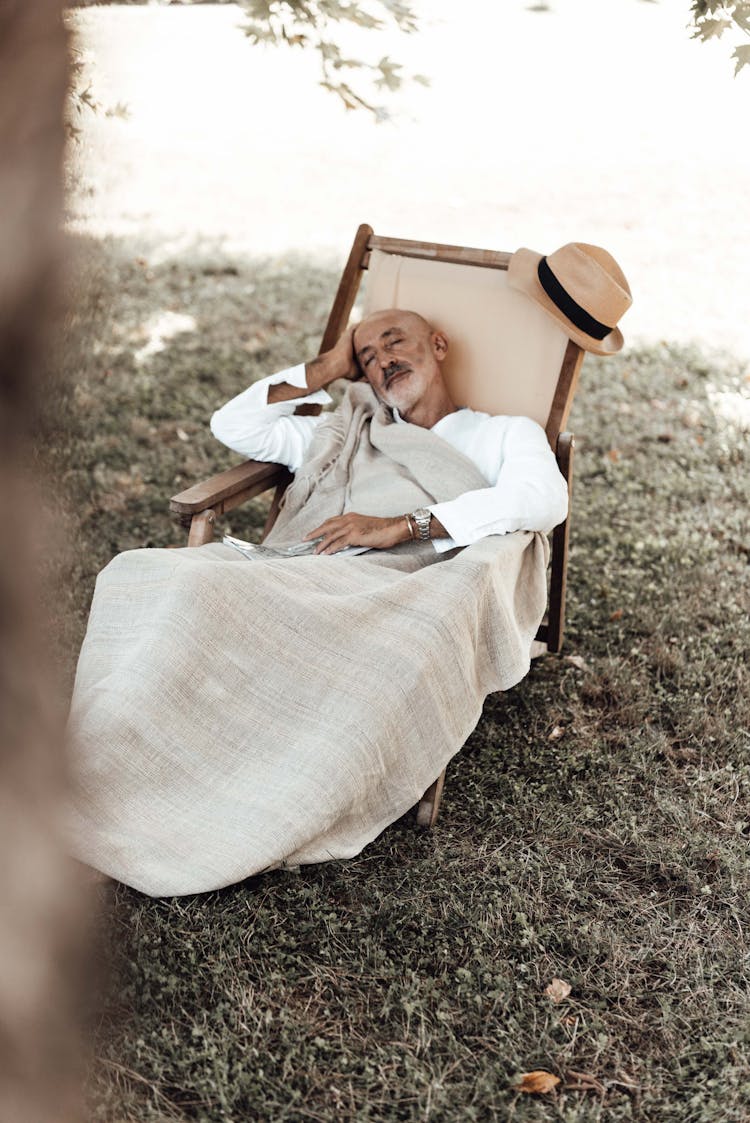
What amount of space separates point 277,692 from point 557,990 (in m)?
0.89

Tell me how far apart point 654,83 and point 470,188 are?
6.67ft

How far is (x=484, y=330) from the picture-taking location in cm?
330

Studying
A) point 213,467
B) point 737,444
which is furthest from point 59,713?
point 737,444

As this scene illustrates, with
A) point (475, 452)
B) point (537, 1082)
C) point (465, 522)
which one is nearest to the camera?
point (537, 1082)

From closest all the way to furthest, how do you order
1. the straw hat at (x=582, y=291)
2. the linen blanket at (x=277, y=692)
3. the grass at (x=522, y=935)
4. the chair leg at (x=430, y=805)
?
1. the grass at (x=522, y=935)
2. the linen blanket at (x=277, y=692)
3. the chair leg at (x=430, y=805)
4. the straw hat at (x=582, y=291)

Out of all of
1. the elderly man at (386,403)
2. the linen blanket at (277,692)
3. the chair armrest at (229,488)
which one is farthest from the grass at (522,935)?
the elderly man at (386,403)

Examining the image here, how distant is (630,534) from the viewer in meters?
4.25

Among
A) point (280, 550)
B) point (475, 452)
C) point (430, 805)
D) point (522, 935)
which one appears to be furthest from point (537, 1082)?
point (475, 452)

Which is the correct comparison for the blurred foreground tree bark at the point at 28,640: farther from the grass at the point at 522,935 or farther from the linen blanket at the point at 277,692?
the linen blanket at the point at 277,692

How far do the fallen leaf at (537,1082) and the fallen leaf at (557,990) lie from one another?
0.18 metres

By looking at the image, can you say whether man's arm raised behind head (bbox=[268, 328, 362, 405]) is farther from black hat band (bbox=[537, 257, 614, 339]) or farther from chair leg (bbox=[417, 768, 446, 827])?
chair leg (bbox=[417, 768, 446, 827])

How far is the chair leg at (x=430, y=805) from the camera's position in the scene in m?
2.52

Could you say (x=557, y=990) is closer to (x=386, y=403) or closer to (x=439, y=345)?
(x=386, y=403)

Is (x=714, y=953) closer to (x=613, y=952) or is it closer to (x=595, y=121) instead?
(x=613, y=952)
